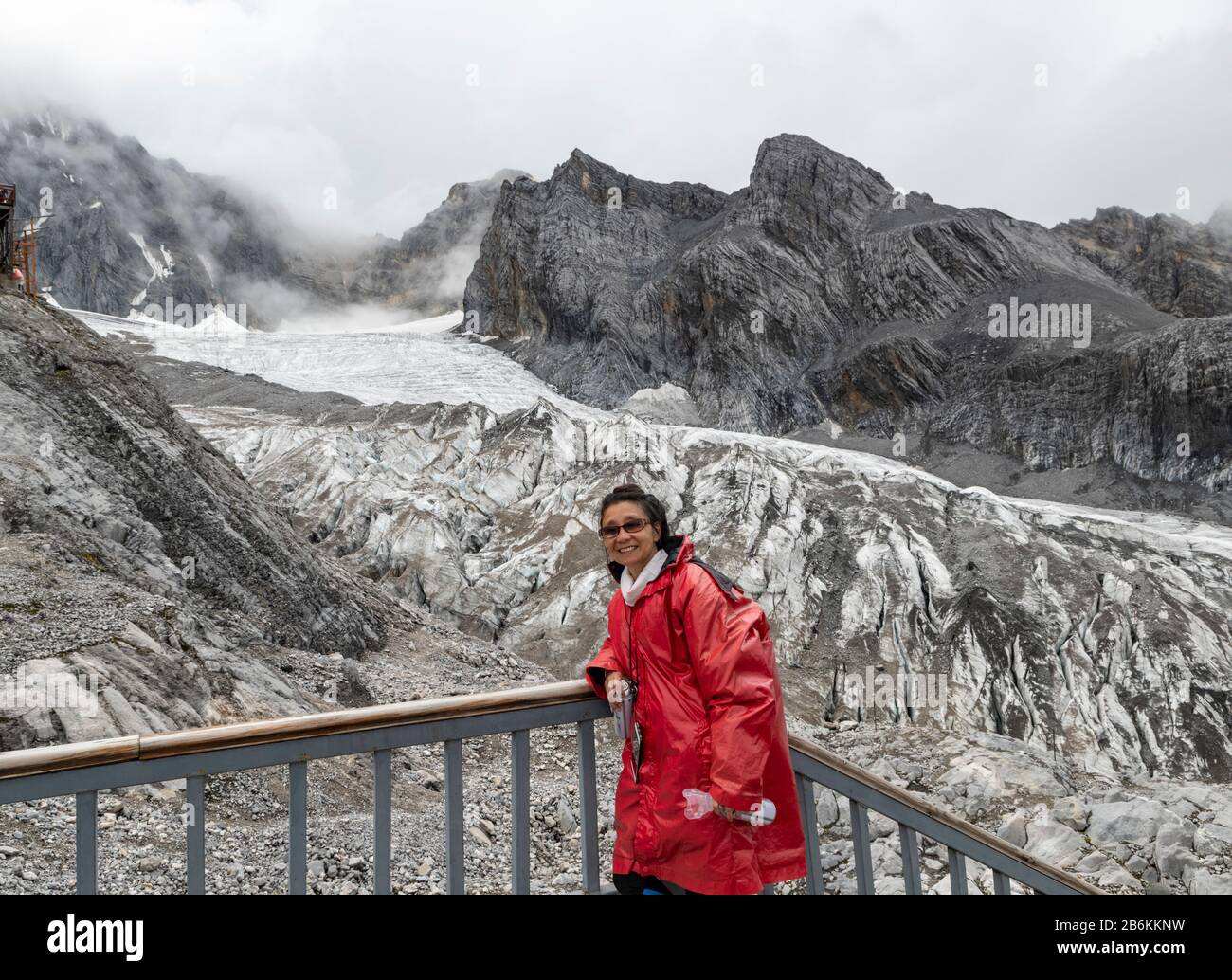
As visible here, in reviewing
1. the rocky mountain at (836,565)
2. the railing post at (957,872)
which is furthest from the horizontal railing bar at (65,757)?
the rocky mountain at (836,565)

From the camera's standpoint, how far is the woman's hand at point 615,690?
2.93 metres

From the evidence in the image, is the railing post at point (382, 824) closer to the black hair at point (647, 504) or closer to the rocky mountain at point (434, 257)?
the black hair at point (647, 504)

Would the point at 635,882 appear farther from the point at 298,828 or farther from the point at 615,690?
the point at 298,828

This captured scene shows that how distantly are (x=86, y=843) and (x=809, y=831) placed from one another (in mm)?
2420

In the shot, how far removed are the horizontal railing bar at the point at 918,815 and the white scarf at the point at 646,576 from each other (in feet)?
2.70

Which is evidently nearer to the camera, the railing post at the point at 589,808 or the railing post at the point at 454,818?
the railing post at the point at 454,818

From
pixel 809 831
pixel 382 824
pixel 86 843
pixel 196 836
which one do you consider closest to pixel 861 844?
pixel 809 831

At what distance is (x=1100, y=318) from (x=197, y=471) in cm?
4834

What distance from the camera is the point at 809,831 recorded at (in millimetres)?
3125

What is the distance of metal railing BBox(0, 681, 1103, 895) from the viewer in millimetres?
2096

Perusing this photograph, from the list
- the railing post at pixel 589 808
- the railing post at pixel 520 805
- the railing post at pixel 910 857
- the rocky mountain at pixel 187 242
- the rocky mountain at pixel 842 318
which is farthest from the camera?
the rocky mountain at pixel 187 242

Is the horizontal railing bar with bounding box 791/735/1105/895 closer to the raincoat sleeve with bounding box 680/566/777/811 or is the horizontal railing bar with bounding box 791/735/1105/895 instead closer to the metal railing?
the metal railing

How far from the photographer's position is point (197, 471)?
519 inches

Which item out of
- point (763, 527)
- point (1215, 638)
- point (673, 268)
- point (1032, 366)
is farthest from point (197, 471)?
point (673, 268)
